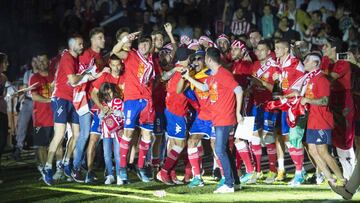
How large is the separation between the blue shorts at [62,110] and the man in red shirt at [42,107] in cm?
100

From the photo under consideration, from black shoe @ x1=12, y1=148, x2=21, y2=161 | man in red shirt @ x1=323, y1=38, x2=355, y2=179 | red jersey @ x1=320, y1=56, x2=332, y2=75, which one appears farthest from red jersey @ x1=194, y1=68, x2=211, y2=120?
black shoe @ x1=12, y1=148, x2=21, y2=161

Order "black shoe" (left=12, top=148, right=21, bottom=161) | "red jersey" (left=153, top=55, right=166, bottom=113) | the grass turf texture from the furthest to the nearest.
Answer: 1. "black shoe" (left=12, top=148, right=21, bottom=161)
2. "red jersey" (left=153, top=55, right=166, bottom=113)
3. the grass turf texture

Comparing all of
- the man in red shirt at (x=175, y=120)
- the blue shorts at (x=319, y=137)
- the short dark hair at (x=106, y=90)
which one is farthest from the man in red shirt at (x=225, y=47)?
the blue shorts at (x=319, y=137)

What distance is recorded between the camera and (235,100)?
1276cm

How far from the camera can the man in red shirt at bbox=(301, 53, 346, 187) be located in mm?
12844

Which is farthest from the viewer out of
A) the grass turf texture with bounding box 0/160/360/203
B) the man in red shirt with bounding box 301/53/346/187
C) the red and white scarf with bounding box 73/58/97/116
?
the red and white scarf with bounding box 73/58/97/116

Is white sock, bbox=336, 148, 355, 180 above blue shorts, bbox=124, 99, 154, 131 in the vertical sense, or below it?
below

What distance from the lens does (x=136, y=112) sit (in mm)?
14055

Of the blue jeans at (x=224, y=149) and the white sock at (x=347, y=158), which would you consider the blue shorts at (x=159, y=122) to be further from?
the white sock at (x=347, y=158)

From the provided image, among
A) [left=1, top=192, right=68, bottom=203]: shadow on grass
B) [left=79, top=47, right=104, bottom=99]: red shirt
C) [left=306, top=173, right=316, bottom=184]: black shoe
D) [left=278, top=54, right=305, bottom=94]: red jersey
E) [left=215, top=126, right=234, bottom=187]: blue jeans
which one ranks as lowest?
[left=306, top=173, right=316, bottom=184]: black shoe

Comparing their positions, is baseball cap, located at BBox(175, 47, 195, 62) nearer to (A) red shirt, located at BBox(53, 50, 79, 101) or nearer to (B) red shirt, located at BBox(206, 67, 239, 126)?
(B) red shirt, located at BBox(206, 67, 239, 126)

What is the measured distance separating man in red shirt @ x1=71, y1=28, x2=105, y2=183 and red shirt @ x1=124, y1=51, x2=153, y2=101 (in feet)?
1.93

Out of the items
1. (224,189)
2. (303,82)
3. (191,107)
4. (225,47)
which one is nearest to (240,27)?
(225,47)

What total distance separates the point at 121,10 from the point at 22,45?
2726 millimetres
